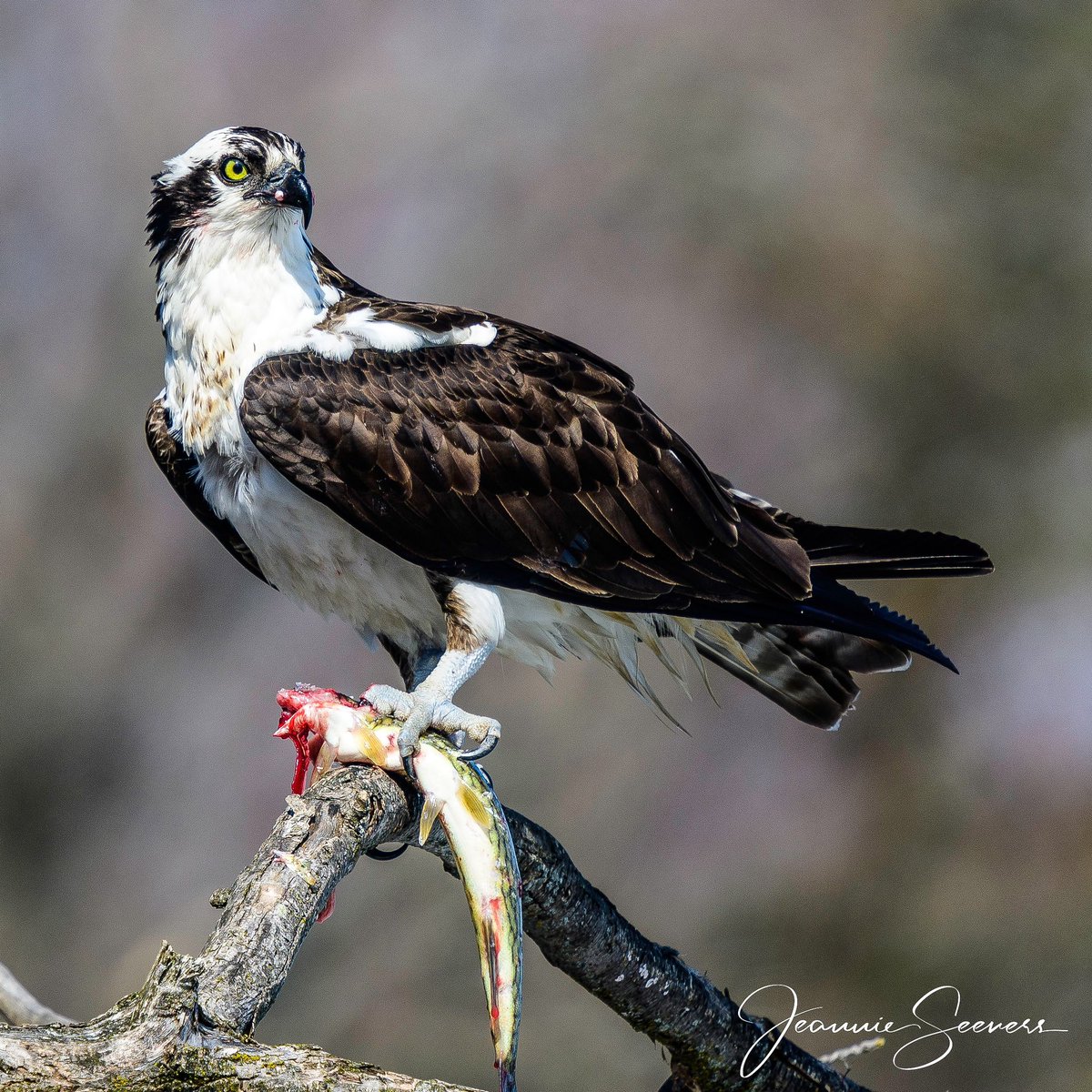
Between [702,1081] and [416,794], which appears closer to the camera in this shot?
[416,794]

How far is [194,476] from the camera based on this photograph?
365 centimetres

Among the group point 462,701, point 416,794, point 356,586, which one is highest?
point 462,701

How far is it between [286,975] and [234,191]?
2.15m

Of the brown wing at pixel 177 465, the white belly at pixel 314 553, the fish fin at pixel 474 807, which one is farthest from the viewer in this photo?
the brown wing at pixel 177 465

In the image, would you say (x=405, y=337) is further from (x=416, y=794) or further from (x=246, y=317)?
(x=416, y=794)

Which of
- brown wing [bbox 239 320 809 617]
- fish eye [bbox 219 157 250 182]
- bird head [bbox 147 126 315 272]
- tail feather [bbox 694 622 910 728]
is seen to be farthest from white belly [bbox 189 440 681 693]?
fish eye [bbox 219 157 250 182]

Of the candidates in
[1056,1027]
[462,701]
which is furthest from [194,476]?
[1056,1027]

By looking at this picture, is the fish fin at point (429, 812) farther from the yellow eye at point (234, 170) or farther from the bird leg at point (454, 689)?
the yellow eye at point (234, 170)

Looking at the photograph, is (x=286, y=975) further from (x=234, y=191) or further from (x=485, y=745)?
(x=234, y=191)

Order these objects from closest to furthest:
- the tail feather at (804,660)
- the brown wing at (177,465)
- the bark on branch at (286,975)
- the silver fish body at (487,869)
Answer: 1. the bark on branch at (286,975)
2. the silver fish body at (487,869)
3. the brown wing at (177,465)
4. the tail feather at (804,660)

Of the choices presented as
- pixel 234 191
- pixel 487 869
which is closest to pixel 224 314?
pixel 234 191

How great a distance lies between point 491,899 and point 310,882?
38 centimetres

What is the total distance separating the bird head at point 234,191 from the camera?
11.8 feet

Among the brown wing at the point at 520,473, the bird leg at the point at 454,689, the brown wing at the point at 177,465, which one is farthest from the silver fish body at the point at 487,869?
the brown wing at the point at 177,465
